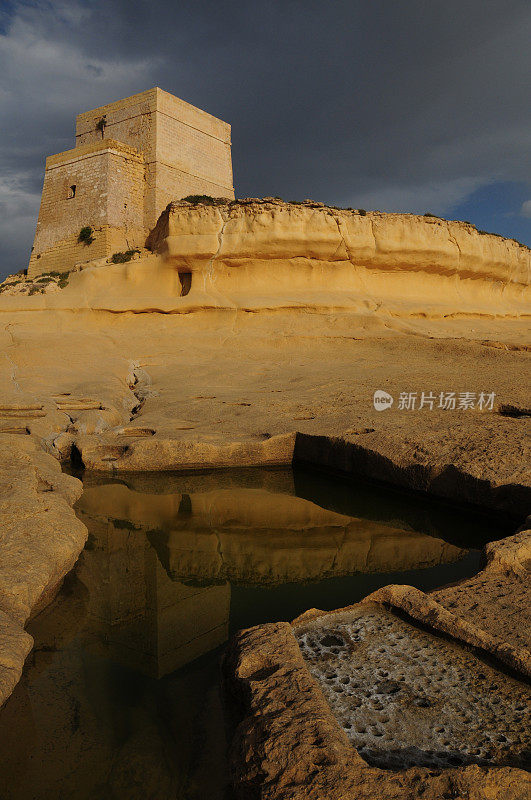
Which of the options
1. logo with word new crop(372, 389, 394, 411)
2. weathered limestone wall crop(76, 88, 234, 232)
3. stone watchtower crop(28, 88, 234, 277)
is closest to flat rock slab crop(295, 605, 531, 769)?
logo with word new crop(372, 389, 394, 411)

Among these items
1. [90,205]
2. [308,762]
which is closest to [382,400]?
[308,762]

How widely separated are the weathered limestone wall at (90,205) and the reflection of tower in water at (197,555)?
1425 centimetres

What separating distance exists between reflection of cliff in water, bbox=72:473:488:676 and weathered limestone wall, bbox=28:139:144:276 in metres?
14.1

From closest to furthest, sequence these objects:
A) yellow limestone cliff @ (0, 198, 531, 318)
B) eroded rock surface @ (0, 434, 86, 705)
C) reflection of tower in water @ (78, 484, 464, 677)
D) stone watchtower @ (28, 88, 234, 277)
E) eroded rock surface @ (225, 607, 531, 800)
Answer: eroded rock surface @ (225, 607, 531, 800) < eroded rock surface @ (0, 434, 86, 705) < reflection of tower in water @ (78, 484, 464, 677) < yellow limestone cliff @ (0, 198, 531, 318) < stone watchtower @ (28, 88, 234, 277)

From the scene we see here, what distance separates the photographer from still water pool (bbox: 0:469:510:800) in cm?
173

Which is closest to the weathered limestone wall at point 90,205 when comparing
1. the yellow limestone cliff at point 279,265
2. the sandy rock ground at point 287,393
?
the sandy rock ground at point 287,393

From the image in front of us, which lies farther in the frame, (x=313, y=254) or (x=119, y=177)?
(x=119, y=177)

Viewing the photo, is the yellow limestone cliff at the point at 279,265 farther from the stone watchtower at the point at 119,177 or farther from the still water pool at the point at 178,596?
the still water pool at the point at 178,596

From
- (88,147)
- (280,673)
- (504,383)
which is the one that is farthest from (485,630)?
(88,147)

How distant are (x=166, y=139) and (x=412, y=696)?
19.3 m

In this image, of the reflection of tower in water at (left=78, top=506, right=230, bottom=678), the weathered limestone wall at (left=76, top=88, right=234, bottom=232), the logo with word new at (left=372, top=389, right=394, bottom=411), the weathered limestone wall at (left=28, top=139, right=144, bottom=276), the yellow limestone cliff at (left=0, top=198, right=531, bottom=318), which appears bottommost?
the reflection of tower in water at (left=78, top=506, right=230, bottom=678)

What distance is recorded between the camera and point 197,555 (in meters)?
3.50

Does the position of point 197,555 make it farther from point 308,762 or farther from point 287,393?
point 287,393

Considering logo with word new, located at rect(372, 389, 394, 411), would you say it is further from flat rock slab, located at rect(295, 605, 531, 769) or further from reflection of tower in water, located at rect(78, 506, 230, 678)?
flat rock slab, located at rect(295, 605, 531, 769)
